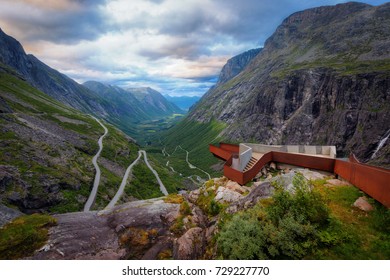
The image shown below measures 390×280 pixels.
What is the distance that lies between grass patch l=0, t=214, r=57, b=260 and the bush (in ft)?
39.9

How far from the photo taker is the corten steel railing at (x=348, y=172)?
12869mm

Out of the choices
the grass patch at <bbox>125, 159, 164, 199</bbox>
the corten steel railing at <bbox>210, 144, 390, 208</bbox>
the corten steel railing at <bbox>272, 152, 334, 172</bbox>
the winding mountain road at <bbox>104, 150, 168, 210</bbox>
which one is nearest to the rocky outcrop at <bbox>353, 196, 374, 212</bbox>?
the corten steel railing at <bbox>210, 144, 390, 208</bbox>

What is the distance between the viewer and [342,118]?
542ft

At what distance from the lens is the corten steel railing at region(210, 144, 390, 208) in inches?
507

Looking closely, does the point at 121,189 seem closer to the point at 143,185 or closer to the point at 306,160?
the point at 143,185

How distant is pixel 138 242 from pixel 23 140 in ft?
295

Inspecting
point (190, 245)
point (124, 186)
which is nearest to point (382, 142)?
point (124, 186)

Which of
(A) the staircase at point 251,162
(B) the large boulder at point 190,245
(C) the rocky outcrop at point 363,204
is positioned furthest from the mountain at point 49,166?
(C) the rocky outcrop at point 363,204

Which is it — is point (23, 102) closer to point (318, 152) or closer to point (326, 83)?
point (318, 152)

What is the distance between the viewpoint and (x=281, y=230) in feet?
38.1

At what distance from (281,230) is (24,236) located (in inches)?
653

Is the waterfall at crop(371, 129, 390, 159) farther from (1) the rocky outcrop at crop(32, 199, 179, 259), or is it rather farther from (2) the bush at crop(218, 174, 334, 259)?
(1) the rocky outcrop at crop(32, 199, 179, 259)

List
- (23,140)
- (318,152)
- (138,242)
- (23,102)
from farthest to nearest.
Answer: (23,102) < (23,140) < (318,152) < (138,242)

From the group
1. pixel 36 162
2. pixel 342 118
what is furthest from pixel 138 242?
pixel 342 118
